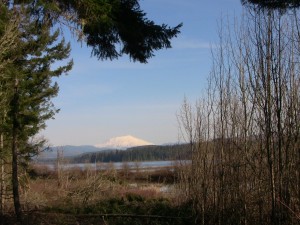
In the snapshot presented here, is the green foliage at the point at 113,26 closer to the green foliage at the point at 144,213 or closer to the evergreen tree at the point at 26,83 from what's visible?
the evergreen tree at the point at 26,83

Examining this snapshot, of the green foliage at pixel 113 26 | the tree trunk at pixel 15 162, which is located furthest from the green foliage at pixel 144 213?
the green foliage at pixel 113 26

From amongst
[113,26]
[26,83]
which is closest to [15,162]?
[26,83]

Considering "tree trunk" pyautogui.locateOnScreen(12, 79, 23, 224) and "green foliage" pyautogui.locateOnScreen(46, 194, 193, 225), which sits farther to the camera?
"tree trunk" pyautogui.locateOnScreen(12, 79, 23, 224)

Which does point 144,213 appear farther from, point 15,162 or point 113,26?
point 113,26

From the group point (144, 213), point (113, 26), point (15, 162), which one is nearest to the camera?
point (113, 26)

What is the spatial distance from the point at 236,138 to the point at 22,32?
5.69 metres

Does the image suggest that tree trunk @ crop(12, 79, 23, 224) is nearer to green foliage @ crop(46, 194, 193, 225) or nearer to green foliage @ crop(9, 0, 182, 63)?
green foliage @ crop(46, 194, 193, 225)

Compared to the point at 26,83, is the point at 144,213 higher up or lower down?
lower down

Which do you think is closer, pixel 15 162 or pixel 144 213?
pixel 15 162

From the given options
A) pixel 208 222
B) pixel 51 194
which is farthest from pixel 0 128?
pixel 51 194

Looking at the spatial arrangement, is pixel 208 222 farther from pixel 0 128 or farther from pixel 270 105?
pixel 0 128

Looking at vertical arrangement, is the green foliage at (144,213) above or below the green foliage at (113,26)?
below

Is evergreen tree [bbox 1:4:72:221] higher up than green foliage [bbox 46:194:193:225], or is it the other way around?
evergreen tree [bbox 1:4:72:221]

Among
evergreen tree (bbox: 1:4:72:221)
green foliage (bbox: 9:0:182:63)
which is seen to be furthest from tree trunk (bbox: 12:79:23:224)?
green foliage (bbox: 9:0:182:63)
